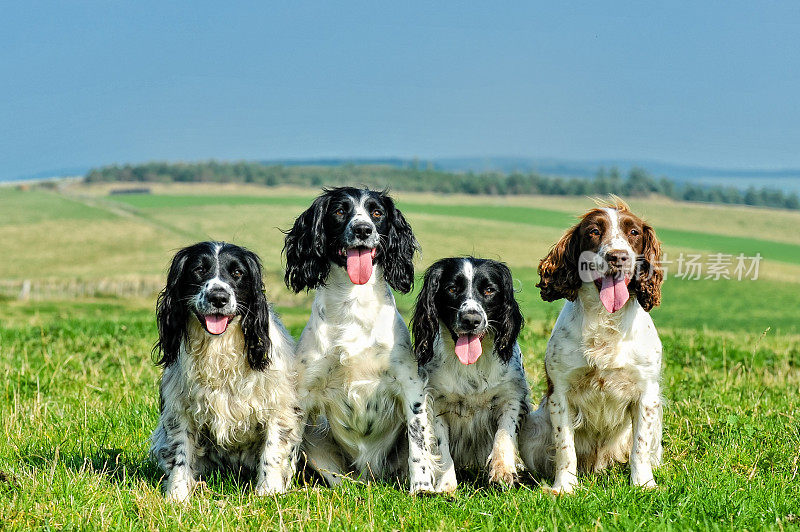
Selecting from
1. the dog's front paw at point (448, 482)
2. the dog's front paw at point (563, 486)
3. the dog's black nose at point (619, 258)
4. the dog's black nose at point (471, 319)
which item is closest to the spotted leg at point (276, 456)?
the dog's front paw at point (448, 482)

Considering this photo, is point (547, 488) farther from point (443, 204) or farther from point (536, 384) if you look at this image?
point (443, 204)

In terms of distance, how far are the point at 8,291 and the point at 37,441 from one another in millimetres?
28450

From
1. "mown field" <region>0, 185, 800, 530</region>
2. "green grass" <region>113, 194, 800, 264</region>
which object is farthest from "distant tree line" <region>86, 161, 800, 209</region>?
"mown field" <region>0, 185, 800, 530</region>

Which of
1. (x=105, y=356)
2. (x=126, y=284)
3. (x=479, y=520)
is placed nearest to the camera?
(x=479, y=520)

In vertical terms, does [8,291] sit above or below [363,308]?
below

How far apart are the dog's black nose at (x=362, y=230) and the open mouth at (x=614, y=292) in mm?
1533

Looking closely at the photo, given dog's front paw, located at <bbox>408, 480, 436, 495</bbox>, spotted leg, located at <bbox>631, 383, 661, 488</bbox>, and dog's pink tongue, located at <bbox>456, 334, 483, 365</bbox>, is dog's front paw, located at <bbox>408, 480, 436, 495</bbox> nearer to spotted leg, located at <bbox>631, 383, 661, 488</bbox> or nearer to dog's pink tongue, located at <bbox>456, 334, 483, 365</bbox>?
→ dog's pink tongue, located at <bbox>456, 334, 483, 365</bbox>

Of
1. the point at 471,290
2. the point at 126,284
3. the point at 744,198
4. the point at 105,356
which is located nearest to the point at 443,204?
the point at 744,198

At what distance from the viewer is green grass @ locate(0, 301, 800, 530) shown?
4.88 metres

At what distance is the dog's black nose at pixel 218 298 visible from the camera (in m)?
5.28

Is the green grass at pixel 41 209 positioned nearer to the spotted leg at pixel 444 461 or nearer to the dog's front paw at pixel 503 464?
the spotted leg at pixel 444 461

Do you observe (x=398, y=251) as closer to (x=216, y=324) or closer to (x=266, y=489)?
(x=216, y=324)

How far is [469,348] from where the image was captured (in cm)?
564

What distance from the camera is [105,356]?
34.3ft
